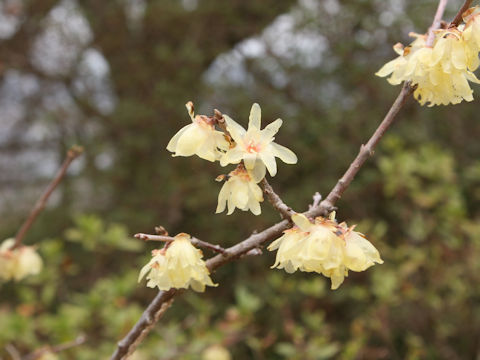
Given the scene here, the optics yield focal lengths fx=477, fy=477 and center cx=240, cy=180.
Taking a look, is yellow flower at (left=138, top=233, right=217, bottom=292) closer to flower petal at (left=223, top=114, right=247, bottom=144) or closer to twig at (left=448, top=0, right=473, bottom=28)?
flower petal at (left=223, top=114, right=247, bottom=144)

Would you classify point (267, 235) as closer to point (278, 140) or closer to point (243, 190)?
point (243, 190)

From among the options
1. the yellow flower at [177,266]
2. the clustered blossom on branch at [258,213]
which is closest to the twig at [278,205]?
the clustered blossom on branch at [258,213]

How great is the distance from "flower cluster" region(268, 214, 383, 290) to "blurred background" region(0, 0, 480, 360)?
1.65 m

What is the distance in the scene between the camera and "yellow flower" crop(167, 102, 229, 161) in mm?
597

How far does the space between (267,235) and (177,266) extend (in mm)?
120

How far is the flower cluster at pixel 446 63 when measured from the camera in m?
0.63

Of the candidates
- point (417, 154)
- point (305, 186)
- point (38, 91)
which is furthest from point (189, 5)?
point (417, 154)

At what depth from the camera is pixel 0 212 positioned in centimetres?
347

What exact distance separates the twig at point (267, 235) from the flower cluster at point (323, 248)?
0.05ft

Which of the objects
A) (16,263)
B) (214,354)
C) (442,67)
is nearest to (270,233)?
(442,67)

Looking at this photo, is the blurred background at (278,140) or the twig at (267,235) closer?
the twig at (267,235)

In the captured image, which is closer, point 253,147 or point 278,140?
point 253,147

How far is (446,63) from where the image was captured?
646 mm

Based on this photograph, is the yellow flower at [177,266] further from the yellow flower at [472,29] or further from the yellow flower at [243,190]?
the yellow flower at [472,29]
